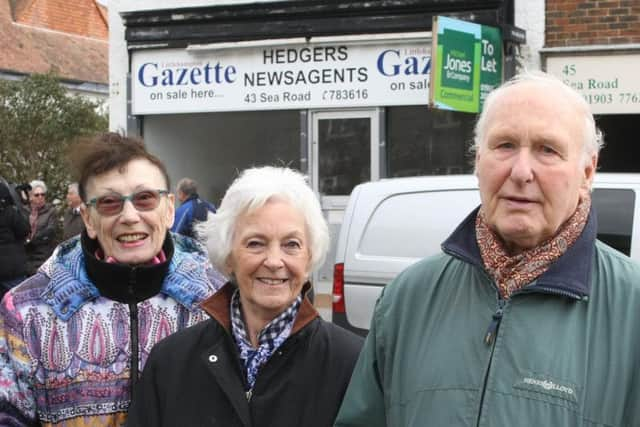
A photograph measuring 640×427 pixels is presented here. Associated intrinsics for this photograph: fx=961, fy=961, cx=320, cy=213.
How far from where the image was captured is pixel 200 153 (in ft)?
44.2

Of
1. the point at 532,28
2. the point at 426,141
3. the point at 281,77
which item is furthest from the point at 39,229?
the point at 532,28

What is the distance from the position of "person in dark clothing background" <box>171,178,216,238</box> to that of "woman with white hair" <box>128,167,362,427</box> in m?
7.61

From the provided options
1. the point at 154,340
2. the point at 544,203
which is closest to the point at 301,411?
the point at 154,340

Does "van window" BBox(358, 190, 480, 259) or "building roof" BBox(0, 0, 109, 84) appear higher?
"building roof" BBox(0, 0, 109, 84)

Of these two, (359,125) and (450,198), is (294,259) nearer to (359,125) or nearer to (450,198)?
(450,198)

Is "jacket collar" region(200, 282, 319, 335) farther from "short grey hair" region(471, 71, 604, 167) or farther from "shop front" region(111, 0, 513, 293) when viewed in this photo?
"shop front" region(111, 0, 513, 293)

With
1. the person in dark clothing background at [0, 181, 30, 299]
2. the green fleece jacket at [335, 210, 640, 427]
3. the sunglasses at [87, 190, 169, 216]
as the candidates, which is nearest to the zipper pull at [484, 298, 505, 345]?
the green fleece jacket at [335, 210, 640, 427]

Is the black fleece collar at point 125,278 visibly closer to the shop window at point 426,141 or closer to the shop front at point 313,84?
the shop front at point 313,84

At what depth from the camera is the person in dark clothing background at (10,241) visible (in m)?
8.46

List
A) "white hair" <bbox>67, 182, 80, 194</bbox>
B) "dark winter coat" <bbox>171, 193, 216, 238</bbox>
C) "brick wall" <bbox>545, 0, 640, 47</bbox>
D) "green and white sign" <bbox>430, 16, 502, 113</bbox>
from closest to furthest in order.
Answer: "white hair" <bbox>67, 182, 80, 194</bbox> → "green and white sign" <bbox>430, 16, 502, 113</bbox> → "brick wall" <bbox>545, 0, 640, 47</bbox> → "dark winter coat" <bbox>171, 193, 216, 238</bbox>

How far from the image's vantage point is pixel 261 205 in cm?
270

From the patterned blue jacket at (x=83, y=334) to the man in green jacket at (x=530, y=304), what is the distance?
0.89 m

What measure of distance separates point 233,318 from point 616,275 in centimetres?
112

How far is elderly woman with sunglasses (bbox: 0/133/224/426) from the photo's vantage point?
2777 millimetres
